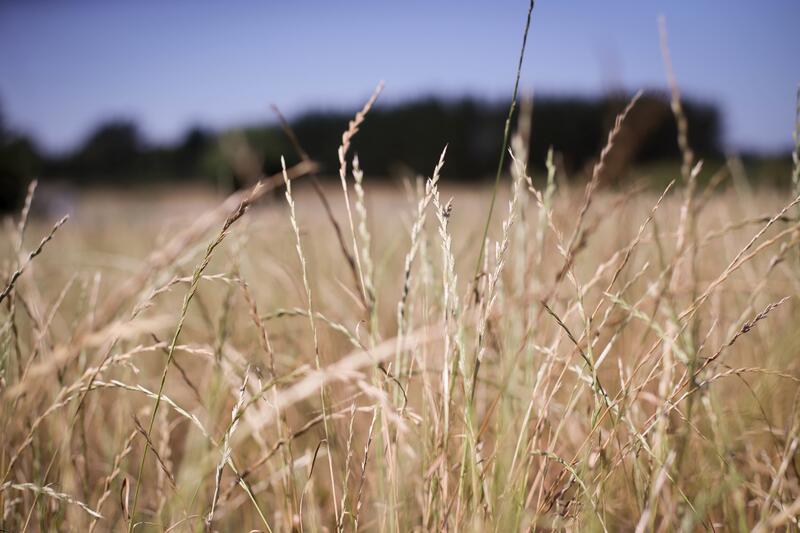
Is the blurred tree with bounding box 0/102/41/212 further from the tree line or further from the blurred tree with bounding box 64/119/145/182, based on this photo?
the blurred tree with bounding box 64/119/145/182

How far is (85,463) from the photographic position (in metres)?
0.71

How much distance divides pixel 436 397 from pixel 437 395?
41mm

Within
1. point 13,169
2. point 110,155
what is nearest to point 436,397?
point 13,169

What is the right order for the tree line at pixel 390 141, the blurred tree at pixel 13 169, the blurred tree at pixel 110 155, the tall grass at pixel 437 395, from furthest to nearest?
the blurred tree at pixel 110 155, the tree line at pixel 390 141, the blurred tree at pixel 13 169, the tall grass at pixel 437 395

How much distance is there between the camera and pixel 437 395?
719 millimetres

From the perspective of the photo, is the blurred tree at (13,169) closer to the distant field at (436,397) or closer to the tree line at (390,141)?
the tree line at (390,141)

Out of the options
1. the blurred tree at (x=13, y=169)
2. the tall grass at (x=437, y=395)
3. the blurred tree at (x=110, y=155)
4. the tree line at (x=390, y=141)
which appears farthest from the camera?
the blurred tree at (x=110, y=155)

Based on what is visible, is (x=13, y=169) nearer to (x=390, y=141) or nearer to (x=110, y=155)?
(x=110, y=155)

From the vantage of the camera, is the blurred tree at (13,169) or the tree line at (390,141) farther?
the tree line at (390,141)

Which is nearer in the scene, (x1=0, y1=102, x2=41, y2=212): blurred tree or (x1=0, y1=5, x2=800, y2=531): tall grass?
(x1=0, y1=5, x2=800, y2=531): tall grass

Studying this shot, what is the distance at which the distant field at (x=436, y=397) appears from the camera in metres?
0.47

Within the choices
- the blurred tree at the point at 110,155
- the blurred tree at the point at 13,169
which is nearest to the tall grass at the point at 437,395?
the blurred tree at the point at 13,169

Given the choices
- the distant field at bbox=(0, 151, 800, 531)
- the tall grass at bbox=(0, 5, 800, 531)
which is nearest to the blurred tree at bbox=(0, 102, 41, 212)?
the distant field at bbox=(0, 151, 800, 531)

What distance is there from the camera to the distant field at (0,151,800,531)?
469 mm
